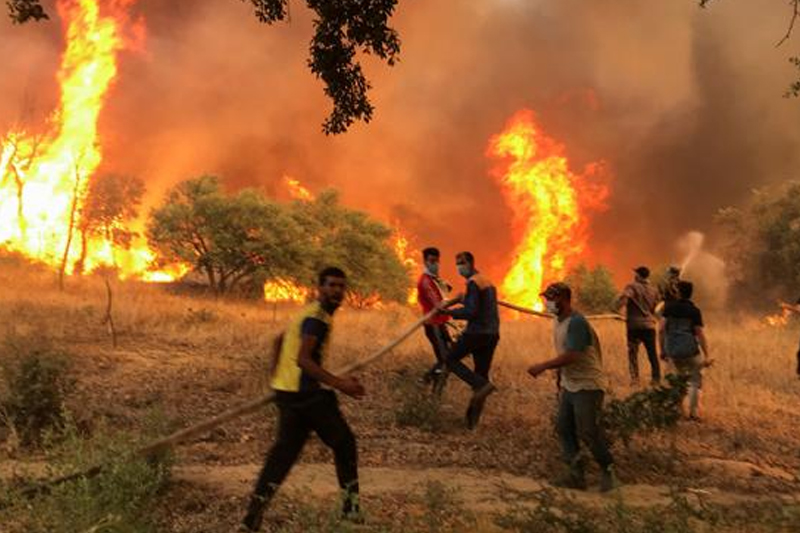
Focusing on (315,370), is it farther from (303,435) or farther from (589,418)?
(589,418)

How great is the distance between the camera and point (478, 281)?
7898 mm

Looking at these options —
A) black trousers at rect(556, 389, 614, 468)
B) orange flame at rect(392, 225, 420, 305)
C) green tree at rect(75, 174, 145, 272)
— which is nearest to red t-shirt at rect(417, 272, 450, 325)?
black trousers at rect(556, 389, 614, 468)

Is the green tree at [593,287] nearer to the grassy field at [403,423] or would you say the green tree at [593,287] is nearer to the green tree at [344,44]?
the grassy field at [403,423]

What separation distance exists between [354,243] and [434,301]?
22768 millimetres

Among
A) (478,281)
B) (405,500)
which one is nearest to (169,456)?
(405,500)

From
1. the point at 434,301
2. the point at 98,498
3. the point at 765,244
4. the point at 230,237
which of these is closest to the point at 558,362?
the point at 434,301

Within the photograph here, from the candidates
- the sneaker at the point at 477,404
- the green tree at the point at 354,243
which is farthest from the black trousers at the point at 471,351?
the green tree at the point at 354,243

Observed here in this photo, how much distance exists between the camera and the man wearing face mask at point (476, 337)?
25.7 feet

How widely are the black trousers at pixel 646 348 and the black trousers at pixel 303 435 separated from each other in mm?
6663

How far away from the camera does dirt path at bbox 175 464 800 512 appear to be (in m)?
5.67

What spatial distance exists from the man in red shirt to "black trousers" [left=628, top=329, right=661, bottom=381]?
3.08m

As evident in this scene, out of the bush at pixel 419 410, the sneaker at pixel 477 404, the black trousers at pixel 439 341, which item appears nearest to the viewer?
the sneaker at pixel 477 404

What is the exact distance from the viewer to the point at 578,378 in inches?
233

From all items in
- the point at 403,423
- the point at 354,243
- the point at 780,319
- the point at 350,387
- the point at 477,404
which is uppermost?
the point at 354,243
